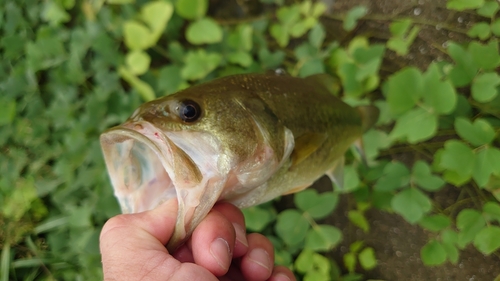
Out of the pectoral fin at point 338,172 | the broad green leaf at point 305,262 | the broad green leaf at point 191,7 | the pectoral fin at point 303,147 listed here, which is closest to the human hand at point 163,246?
the pectoral fin at point 303,147

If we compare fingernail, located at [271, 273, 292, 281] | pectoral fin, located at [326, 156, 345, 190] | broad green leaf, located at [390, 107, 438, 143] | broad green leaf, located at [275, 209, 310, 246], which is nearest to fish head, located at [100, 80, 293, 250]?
fingernail, located at [271, 273, 292, 281]

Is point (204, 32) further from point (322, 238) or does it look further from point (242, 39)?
point (322, 238)

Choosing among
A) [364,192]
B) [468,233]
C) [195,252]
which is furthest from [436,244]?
[195,252]

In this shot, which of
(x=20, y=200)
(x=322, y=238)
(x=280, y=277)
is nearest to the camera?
(x=280, y=277)

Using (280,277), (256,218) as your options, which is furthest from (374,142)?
(280,277)

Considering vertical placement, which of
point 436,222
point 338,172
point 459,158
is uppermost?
point 459,158

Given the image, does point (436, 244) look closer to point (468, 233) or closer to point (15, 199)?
point (468, 233)

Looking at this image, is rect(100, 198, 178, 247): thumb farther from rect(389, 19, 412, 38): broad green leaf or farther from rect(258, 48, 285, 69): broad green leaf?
rect(389, 19, 412, 38): broad green leaf
